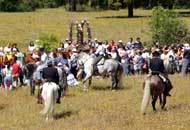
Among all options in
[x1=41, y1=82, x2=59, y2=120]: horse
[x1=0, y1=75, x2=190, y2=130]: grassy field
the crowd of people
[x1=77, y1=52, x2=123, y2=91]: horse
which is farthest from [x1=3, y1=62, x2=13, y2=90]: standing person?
[x1=41, y1=82, x2=59, y2=120]: horse

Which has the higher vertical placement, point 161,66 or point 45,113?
point 161,66

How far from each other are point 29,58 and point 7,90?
1.97 meters

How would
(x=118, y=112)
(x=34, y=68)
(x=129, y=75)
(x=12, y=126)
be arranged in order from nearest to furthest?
(x=12, y=126)
(x=118, y=112)
(x=34, y=68)
(x=129, y=75)

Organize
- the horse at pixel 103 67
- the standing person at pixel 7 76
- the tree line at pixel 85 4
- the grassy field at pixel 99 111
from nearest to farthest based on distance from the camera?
the grassy field at pixel 99 111 < the horse at pixel 103 67 < the standing person at pixel 7 76 < the tree line at pixel 85 4

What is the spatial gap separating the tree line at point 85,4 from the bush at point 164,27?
93.8 ft

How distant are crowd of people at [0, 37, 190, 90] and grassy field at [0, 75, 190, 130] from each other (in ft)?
3.57

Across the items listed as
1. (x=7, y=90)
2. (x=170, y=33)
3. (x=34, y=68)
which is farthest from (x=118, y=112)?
(x=170, y=33)

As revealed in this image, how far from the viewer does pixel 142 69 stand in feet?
112

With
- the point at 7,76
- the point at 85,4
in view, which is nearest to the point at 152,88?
the point at 7,76

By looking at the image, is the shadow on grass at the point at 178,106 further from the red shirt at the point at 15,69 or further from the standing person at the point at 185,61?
the standing person at the point at 185,61

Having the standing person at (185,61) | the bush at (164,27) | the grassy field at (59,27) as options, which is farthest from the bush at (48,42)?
the standing person at (185,61)

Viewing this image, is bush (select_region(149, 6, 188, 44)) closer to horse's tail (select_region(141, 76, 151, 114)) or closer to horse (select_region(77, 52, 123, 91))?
horse (select_region(77, 52, 123, 91))

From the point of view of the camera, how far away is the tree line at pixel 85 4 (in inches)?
2867

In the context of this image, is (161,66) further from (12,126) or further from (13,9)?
(13,9)
